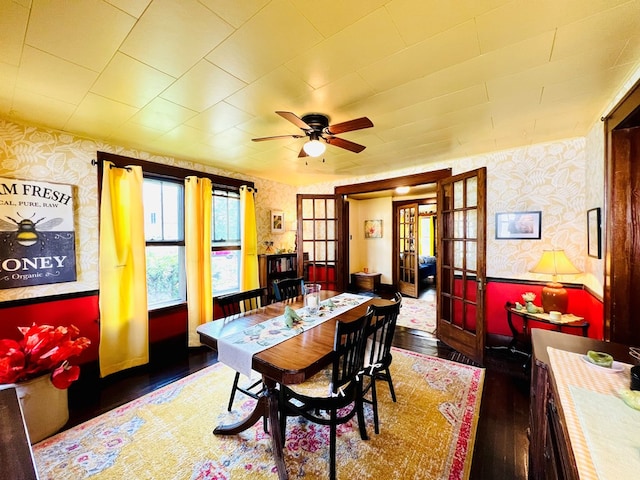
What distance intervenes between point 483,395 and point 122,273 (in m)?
3.77

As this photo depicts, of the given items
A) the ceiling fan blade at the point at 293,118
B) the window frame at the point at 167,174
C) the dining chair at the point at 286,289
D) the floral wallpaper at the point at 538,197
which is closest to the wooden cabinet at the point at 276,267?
the window frame at the point at 167,174

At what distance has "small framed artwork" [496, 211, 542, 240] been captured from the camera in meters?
3.04

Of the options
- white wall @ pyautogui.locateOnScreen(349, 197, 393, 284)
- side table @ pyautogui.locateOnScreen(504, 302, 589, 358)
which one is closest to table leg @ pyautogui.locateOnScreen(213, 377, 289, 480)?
side table @ pyautogui.locateOnScreen(504, 302, 589, 358)

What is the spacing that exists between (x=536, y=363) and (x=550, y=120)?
2.25m

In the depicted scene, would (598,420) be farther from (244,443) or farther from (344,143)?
(344,143)

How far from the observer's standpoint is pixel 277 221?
476cm

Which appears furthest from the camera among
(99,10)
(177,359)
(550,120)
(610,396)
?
(177,359)

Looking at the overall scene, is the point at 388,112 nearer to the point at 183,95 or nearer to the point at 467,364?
the point at 183,95

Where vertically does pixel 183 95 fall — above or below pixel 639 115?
above

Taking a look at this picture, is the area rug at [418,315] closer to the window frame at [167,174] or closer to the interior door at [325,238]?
the interior door at [325,238]

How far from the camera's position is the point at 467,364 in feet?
9.37

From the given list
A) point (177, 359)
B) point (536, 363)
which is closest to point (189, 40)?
point (536, 363)

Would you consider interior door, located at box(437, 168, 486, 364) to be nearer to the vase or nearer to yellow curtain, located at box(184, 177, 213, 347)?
yellow curtain, located at box(184, 177, 213, 347)

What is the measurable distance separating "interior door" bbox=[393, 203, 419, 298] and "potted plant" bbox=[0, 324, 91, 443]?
558 centimetres
